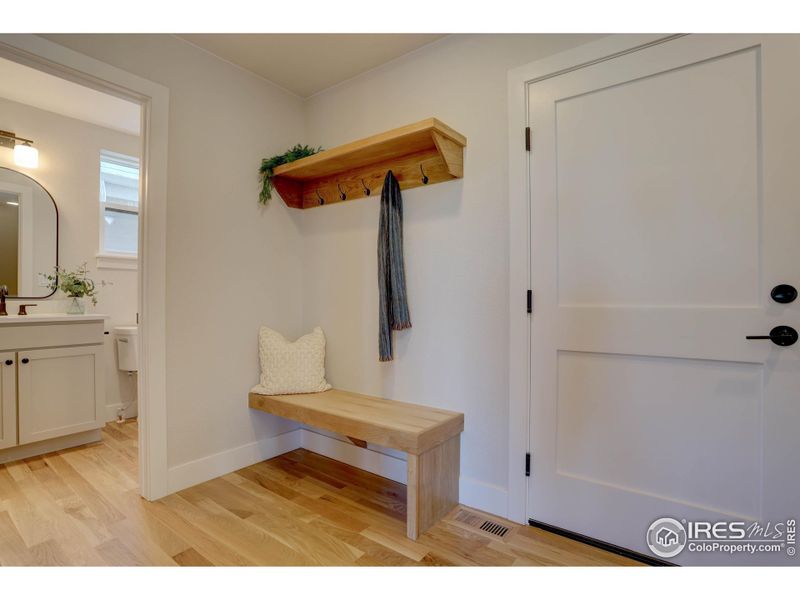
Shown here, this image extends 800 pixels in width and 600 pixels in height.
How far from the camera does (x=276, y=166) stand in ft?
8.37

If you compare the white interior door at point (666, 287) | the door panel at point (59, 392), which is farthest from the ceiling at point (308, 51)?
the door panel at point (59, 392)

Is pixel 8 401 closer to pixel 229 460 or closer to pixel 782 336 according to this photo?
pixel 229 460

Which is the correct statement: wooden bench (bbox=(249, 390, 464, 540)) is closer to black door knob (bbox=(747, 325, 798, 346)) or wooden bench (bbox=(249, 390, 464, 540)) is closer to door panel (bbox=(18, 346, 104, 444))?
black door knob (bbox=(747, 325, 798, 346))

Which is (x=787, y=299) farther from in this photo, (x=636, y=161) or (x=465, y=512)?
(x=465, y=512)

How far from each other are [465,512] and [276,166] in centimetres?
223

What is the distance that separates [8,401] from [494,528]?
9.70 feet

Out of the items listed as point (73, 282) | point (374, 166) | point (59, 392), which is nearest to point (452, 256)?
point (374, 166)

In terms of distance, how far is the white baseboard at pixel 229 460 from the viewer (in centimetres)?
217

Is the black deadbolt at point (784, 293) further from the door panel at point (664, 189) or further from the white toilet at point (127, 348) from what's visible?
the white toilet at point (127, 348)

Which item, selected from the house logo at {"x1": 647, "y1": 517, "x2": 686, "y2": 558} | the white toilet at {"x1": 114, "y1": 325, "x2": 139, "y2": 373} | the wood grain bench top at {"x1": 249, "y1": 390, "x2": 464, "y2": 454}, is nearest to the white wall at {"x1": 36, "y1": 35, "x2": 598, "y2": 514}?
the wood grain bench top at {"x1": 249, "y1": 390, "x2": 464, "y2": 454}

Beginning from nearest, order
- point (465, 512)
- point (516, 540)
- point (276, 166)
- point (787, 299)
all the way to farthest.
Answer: point (787, 299) → point (516, 540) → point (465, 512) → point (276, 166)

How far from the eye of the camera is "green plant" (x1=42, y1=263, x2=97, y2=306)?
3.10 m

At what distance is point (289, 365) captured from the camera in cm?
248
